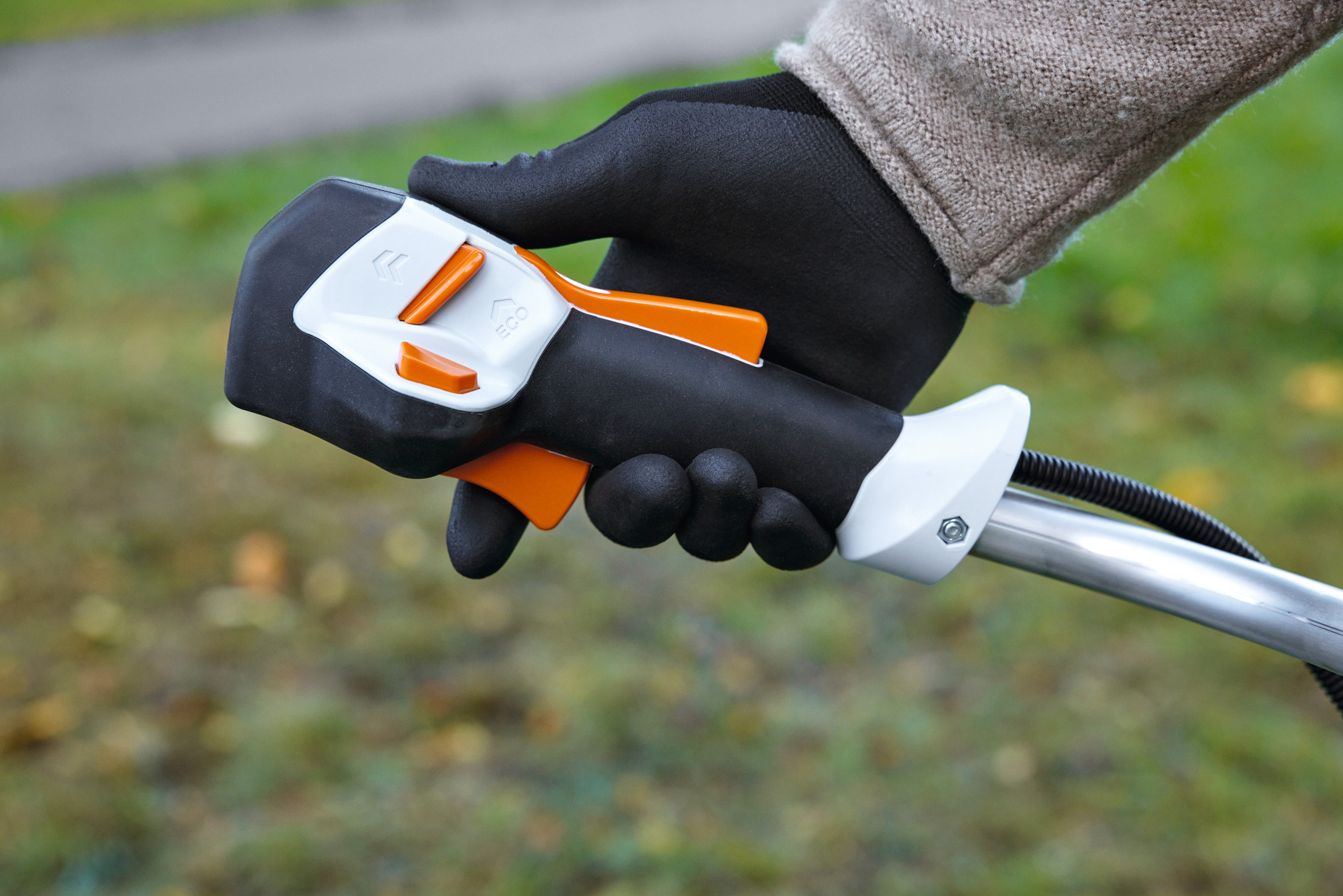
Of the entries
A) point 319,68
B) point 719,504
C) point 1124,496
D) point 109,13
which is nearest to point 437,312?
point 719,504

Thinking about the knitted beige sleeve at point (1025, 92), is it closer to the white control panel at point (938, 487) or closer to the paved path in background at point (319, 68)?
the white control panel at point (938, 487)

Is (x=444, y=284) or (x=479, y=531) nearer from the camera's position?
(x=444, y=284)

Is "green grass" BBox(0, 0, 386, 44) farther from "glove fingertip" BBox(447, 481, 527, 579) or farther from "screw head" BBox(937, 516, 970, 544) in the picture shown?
"screw head" BBox(937, 516, 970, 544)

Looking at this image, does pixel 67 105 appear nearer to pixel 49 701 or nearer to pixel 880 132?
pixel 49 701

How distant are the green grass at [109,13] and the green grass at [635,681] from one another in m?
3.36

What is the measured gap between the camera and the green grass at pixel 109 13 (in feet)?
17.3

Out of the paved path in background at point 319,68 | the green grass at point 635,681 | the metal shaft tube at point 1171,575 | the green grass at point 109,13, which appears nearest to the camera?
the metal shaft tube at point 1171,575

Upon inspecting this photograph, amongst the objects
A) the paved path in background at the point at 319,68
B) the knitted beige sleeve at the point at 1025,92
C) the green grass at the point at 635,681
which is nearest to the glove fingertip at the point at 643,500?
the knitted beige sleeve at the point at 1025,92

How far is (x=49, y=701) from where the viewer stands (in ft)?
5.96

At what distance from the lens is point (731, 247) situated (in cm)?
104

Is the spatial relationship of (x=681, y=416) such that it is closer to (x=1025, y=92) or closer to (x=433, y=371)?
(x=433, y=371)

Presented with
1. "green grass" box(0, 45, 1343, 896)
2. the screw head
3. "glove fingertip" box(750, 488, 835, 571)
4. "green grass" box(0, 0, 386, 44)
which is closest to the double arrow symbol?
"glove fingertip" box(750, 488, 835, 571)

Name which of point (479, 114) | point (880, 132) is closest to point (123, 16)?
point (479, 114)

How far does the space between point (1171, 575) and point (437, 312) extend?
0.65 m
